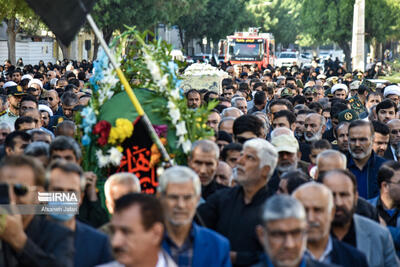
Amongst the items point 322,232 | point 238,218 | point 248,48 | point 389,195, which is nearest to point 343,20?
point 248,48

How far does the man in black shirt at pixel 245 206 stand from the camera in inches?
234

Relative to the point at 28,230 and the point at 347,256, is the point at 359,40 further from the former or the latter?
the point at 28,230

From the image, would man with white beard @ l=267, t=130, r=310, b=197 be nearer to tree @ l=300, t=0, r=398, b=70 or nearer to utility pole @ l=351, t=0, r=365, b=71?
utility pole @ l=351, t=0, r=365, b=71

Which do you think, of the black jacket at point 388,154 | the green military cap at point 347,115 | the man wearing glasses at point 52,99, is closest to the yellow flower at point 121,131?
the black jacket at point 388,154

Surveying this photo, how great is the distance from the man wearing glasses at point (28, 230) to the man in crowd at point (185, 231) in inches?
24.0

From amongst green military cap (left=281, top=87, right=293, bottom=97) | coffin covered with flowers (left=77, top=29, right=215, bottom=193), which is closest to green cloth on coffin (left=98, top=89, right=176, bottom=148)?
coffin covered with flowers (left=77, top=29, right=215, bottom=193)

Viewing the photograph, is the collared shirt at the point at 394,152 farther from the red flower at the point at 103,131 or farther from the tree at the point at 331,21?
the tree at the point at 331,21

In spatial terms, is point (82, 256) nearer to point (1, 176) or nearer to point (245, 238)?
point (1, 176)

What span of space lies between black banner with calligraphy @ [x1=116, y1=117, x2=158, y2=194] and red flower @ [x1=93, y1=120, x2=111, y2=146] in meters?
0.17

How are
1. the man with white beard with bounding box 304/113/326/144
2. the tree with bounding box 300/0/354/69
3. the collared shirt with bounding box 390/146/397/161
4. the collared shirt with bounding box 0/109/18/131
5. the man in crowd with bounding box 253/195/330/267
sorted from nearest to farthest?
the man in crowd with bounding box 253/195/330/267 → the collared shirt with bounding box 390/146/397/161 → the man with white beard with bounding box 304/113/326/144 → the collared shirt with bounding box 0/109/18/131 → the tree with bounding box 300/0/354/69

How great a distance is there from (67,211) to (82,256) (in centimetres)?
31

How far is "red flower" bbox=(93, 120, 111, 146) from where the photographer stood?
730 cm

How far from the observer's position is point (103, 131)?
24.0ft

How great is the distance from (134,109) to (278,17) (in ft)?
257
